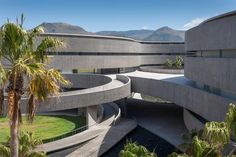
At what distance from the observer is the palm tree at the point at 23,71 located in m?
11.2

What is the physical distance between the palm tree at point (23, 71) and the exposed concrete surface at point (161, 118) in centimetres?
1878

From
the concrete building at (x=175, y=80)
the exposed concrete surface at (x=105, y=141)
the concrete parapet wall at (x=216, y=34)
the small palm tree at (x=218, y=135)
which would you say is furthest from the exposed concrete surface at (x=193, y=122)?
the small palm tree at (x=218, y=135)

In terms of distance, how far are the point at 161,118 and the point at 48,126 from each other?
47.9ft

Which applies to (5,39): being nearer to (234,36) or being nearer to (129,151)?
(129,151)

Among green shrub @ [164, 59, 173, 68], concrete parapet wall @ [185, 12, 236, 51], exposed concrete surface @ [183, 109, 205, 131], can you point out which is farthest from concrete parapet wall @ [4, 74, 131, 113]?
green shrub @ [164, 59, 173, 68]

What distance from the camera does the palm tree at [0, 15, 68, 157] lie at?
11.2m

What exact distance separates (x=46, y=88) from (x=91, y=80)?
35040 mm

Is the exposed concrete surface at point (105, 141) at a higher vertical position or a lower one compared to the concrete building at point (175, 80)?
lower

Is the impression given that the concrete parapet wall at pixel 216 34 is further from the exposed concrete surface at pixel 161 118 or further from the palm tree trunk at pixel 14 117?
the palm tree trunk at pixel 14 117

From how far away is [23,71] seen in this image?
11.1m

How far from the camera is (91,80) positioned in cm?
4634

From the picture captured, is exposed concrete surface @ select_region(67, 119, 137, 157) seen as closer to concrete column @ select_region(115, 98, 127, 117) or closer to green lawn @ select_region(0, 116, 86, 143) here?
green lawn @ select_region(0, 116, 86, 143)

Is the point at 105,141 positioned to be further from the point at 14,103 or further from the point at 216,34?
the point at 14,103

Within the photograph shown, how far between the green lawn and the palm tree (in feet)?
59.3
